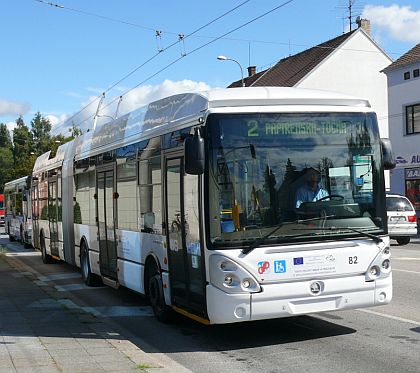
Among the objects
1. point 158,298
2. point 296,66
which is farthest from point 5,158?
point 158,298

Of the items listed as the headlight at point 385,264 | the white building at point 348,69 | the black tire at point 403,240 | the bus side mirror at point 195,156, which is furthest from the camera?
the white building at point 348,69

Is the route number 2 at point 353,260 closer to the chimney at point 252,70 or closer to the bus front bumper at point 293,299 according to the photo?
the bus front bumper at point 293,299

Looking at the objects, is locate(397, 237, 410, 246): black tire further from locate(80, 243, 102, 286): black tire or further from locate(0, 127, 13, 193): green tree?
locate(0, 127, 13, 193): green tree

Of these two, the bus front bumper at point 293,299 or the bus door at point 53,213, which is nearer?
the bus front bumper at point 293,299

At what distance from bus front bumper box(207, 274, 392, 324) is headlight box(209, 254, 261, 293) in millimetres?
64

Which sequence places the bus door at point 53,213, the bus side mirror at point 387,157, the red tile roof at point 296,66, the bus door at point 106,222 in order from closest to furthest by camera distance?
the bus side mirror at point 387,157
the bus door at point 106,222
the bus door at point 53,213
the red tile roof at point 296,66

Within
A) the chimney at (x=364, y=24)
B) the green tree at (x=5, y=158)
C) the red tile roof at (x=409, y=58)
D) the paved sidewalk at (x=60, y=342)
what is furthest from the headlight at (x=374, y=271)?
the green tree at (x=5, y=158)

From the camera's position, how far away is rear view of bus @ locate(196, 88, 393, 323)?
689 cm

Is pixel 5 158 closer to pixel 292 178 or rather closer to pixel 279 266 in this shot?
pixel 292 178

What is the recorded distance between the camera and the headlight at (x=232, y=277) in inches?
269

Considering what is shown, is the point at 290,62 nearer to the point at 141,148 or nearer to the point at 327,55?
the point at 327,55

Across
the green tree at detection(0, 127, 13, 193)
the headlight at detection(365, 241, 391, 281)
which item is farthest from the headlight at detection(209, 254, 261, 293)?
the green tree at detection(0, 127, 13, 193)

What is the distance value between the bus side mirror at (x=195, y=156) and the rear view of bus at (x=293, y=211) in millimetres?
177

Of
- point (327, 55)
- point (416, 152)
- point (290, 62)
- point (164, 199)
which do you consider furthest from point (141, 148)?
point (290, 62)
